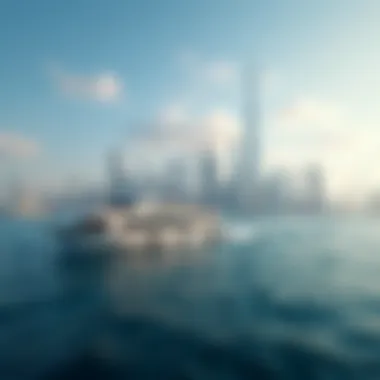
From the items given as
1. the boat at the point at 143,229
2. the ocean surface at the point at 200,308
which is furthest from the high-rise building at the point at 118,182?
the ocean surface at the point at 200,308

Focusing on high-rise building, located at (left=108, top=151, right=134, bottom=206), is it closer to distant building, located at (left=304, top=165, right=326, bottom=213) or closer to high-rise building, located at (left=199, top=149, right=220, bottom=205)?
high-rise building, located at (left=199, top=149, right=220, bottom=205)

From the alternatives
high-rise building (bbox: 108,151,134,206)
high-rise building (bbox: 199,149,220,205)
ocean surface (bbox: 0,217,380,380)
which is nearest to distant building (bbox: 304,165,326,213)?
ocean surface (bbox: 0,217,380,380)

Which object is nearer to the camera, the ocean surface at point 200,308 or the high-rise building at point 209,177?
the ocean surface at point 200,308

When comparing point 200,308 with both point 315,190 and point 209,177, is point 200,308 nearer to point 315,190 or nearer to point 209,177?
point 209,177

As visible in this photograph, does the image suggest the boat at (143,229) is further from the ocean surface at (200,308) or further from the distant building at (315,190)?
the distant building at (315,190)

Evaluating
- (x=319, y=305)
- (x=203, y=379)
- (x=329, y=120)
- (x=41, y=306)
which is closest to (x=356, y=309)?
(x=319, y=305)

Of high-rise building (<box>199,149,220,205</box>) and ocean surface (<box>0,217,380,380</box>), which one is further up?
high-rise building (<box>199,149,220,205</box>)
